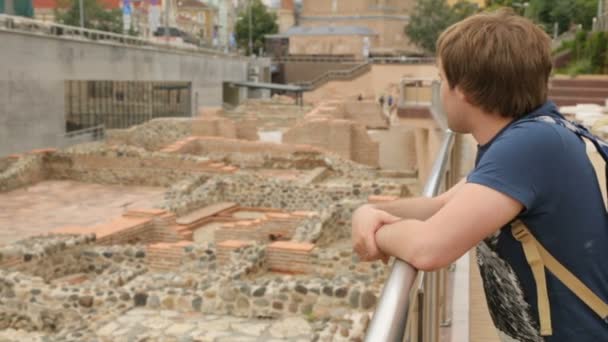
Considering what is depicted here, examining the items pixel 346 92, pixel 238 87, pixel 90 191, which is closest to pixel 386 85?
pixel 346 92

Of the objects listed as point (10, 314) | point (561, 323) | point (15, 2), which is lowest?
point (10, 314)

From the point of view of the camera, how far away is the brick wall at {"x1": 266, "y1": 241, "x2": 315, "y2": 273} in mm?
8258

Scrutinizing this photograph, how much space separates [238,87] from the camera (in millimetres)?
41438

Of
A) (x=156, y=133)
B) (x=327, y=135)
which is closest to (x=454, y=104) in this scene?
(x=327, y=135)

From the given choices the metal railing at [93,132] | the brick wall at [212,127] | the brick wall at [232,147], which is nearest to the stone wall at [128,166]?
the brick wall at [232,147]

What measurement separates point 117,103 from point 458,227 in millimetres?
26142

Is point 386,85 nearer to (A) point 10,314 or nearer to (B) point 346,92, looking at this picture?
(B) point 346,92

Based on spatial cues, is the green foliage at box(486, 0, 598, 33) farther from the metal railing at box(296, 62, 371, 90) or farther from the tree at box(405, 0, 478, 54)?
the tree at box(405, 0, 478, 54)

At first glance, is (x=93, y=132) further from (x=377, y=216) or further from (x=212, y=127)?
(x=377, y=216)

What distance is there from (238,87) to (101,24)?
983cm

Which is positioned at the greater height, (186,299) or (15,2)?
(15,2)

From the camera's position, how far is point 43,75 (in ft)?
62.8

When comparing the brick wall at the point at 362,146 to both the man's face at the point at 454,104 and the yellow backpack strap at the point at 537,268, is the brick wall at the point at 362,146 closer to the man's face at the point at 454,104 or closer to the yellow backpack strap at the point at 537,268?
the man's face at the point at 454,104

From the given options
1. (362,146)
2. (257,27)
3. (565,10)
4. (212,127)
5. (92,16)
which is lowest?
(362,146)
